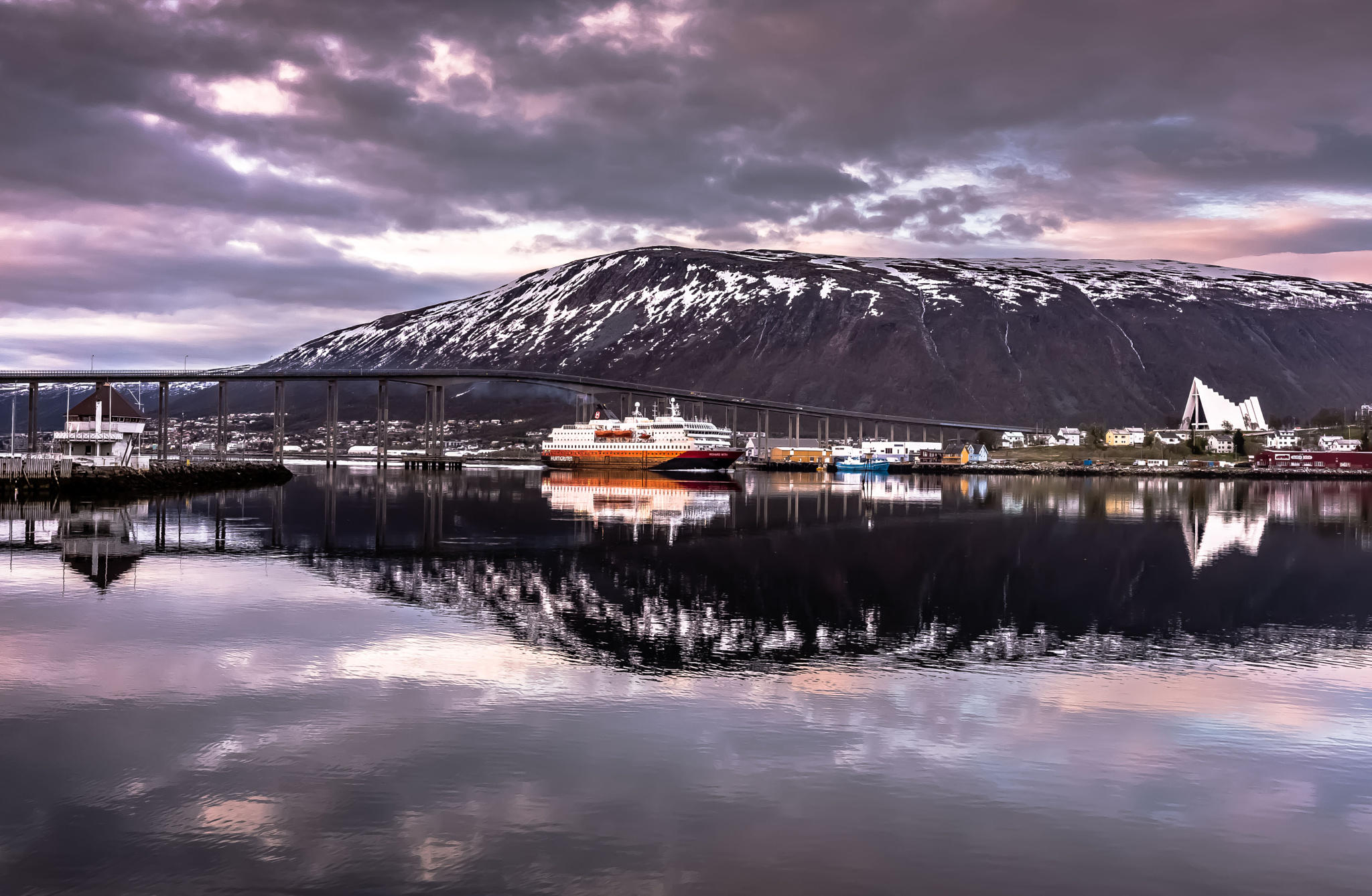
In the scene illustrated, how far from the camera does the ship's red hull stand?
158 metres

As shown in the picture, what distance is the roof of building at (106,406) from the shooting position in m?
97.5

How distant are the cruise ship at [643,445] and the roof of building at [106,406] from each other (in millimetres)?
78949

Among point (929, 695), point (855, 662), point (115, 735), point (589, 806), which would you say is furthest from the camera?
point (855, 662)

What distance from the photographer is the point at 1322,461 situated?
563ft

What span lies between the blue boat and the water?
446 ft

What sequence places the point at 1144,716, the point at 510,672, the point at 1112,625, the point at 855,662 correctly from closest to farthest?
the point at 1144,716
the point at 510,672
the point at 855,662
the point at 1112,625

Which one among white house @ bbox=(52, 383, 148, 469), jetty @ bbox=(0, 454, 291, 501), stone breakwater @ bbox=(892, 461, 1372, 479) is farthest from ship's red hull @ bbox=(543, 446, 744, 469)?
white house @ bbox=(52, 383, 148, 469)

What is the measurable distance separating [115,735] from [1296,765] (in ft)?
61.9

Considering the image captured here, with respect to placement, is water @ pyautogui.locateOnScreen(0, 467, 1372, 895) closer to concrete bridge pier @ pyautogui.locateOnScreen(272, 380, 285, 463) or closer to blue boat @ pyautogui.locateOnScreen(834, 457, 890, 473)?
concrete bridge pier @ pyautogui.locateOnScreen(272, 380, 285, 463)

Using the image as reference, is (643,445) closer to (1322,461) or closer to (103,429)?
(103,429)

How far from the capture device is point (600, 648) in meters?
25.3

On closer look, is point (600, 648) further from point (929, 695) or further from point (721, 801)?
point (721, 801)

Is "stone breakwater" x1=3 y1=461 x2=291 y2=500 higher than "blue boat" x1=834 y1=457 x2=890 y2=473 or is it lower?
higher

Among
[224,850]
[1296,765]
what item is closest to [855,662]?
[1296,765]
